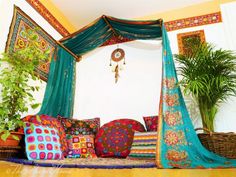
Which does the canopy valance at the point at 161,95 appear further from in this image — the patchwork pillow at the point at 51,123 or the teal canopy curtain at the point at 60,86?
the patchwork pillow at the point at 51,123

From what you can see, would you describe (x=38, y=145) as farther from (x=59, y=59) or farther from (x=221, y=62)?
(x=221, y=62)

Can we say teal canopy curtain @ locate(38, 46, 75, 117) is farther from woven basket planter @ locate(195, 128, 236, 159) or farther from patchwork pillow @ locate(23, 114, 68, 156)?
woven basket planter @ locate(195, 128, 236, 159)

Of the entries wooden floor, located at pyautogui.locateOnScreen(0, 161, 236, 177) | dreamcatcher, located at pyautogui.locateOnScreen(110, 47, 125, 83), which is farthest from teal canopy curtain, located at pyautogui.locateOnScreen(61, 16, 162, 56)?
wooden floor, located at pyautogui.locateOnScreen(0, 161, 236, 177)

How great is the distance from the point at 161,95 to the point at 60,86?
4.88ft

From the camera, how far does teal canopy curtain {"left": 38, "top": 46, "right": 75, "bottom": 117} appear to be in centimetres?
252

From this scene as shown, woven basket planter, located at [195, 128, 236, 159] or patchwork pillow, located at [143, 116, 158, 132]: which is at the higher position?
patchwork pillow, located at [143, 116, 158, 132]

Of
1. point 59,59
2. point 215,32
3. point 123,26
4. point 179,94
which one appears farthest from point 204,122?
point 59,59

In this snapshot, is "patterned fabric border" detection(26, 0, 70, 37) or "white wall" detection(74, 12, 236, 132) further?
"white wall" detection(74, 12, 236, 132)

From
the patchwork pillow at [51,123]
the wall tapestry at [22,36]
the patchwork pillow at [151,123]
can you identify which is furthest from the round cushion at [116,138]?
the wall tapestry at [22,36]

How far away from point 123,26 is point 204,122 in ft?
5.31

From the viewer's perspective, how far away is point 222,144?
6.18 feet

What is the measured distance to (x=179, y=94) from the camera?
1928mm

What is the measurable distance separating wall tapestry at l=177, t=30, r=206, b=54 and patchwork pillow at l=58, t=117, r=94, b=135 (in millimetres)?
1720

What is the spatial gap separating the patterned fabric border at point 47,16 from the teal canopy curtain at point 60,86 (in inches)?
17.6
